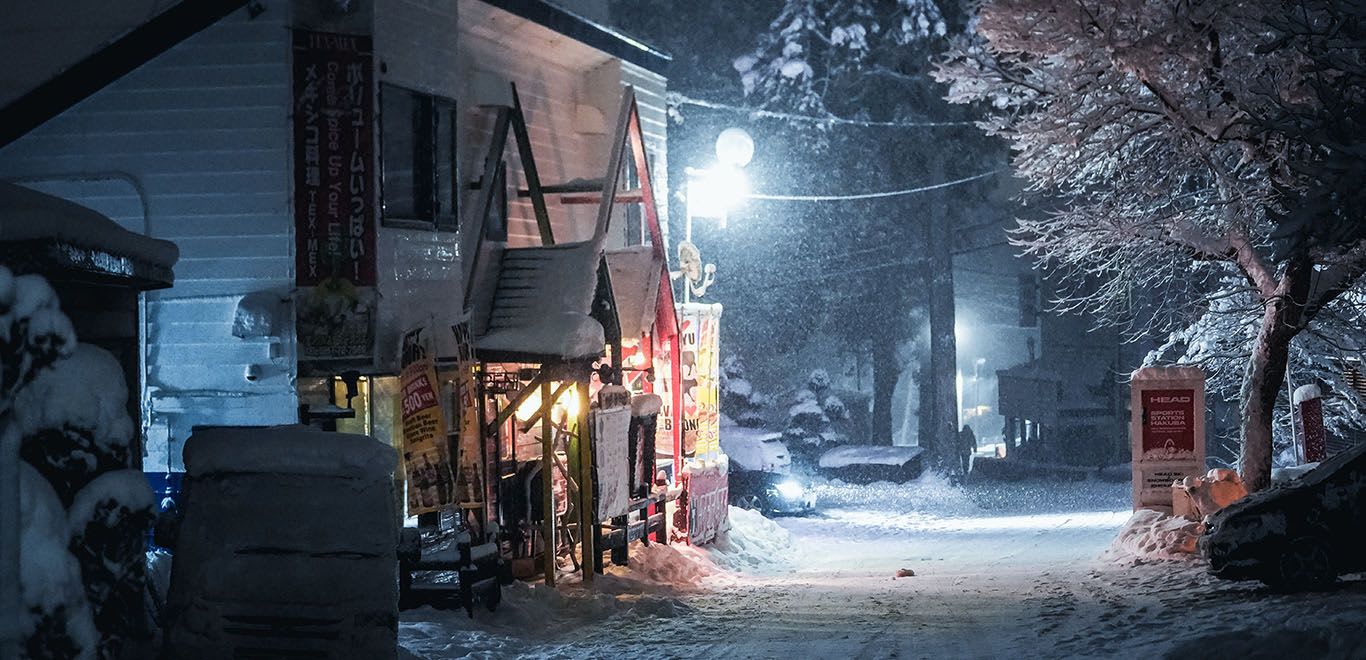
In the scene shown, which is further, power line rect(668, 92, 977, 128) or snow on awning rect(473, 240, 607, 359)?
power line rect(668, 92, 977, 128)

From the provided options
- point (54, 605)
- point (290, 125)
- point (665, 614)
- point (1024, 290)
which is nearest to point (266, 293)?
point (290, 125)

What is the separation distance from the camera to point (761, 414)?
1763 inches

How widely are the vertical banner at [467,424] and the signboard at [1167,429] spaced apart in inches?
391

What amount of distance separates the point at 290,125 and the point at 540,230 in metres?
5.55

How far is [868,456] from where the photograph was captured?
143ft

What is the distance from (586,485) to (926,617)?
4984 millimetres

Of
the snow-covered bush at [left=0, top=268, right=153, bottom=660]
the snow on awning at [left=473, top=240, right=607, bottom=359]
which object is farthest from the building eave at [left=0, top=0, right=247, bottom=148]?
the snow-covered bush at [left=0, top=268, right=153, bottom=660]

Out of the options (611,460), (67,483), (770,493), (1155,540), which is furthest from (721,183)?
(67,483)

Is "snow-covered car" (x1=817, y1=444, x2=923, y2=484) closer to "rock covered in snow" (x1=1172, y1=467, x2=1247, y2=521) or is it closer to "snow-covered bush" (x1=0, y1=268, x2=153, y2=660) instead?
"rock covered in snow" (x1=1172, y1=467, x2=1247, y2=521)

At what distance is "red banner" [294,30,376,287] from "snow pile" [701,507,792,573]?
32.6ft

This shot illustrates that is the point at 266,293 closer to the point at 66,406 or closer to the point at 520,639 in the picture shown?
the point at 520,639

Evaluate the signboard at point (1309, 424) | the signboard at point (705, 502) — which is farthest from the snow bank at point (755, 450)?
the signboard at point (1309, 424)

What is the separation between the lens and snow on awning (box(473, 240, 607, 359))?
1598 centimetres

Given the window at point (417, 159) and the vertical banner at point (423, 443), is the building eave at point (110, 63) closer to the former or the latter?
the window at point (417, 159)
